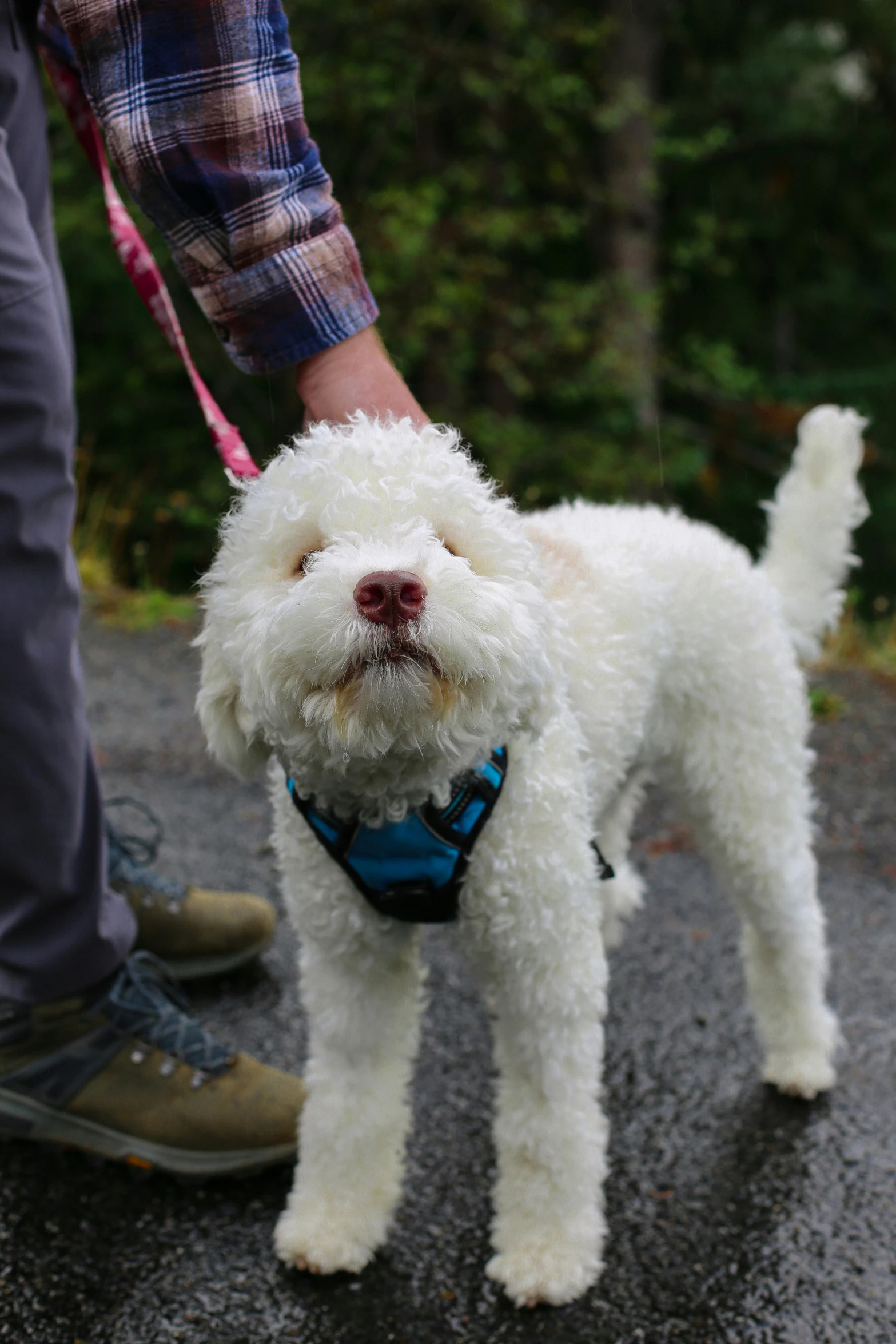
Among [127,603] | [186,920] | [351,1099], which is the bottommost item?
[127,603]

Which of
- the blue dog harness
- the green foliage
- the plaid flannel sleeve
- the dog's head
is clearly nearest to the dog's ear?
the dog's head

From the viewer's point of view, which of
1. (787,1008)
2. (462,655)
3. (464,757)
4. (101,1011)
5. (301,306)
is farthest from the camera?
(787,1008)

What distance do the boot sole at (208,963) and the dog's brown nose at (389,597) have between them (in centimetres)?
169

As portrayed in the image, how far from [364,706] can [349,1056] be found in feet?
2.94

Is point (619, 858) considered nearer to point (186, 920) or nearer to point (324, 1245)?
point (186, 920)

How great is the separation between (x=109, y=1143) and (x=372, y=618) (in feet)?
4.64

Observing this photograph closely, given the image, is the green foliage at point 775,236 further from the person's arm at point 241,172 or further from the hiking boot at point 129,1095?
the hiking boot at point 129,1095

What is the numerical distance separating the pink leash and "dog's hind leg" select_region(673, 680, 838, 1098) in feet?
3.91

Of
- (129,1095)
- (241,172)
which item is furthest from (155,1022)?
(241,172)

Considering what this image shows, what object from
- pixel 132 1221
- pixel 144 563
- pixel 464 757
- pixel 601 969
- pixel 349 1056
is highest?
pixel 464 757

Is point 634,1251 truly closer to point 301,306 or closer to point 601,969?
point 601,969

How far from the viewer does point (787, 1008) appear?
265cm

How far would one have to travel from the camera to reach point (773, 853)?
2592 mm

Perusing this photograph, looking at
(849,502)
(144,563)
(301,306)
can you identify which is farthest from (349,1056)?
(144,563)
